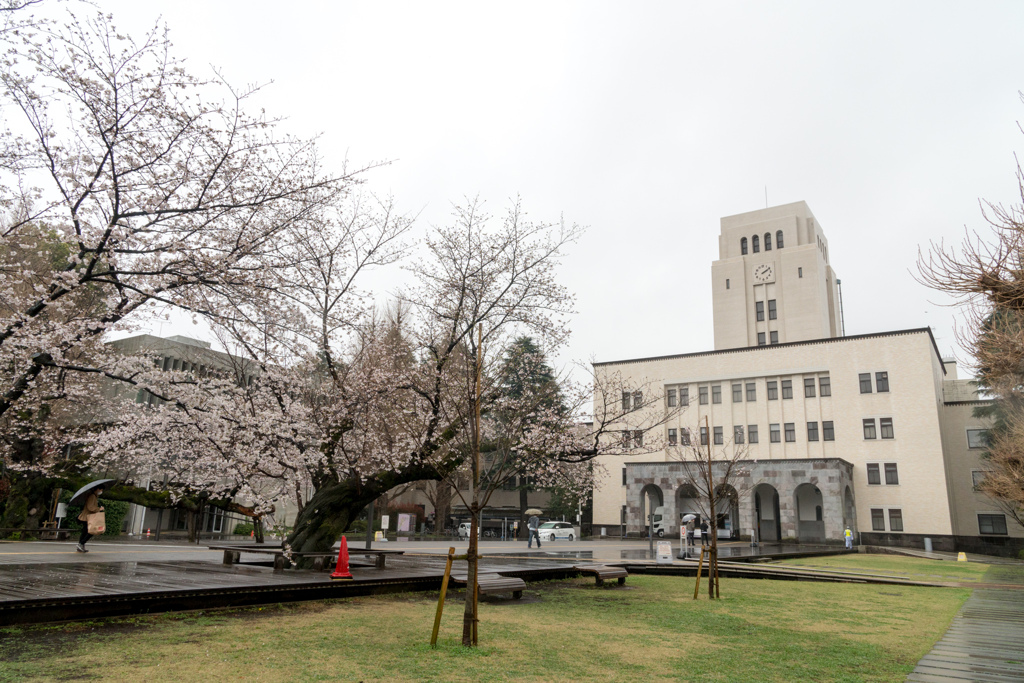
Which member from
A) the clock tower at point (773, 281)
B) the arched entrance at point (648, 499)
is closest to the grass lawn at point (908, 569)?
the arched entrance at point (648, 499)

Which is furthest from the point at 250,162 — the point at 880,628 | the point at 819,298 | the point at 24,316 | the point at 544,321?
the point at 819,298

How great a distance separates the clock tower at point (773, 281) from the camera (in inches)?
2267

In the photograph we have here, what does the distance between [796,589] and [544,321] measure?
954 centimetres

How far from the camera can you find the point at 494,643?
8.26 meters

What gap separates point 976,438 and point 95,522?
5450cm

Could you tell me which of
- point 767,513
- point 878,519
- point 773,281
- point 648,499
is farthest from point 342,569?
point 773,281

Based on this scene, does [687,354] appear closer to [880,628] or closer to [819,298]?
[819,298]

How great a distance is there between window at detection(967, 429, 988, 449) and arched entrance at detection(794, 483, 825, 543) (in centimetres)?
1175

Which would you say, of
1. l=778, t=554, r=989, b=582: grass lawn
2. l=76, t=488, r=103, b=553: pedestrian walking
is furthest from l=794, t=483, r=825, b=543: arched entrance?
l=76, t=488, r=103, b=553: pedestrian walking

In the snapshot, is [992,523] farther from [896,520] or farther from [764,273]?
[764,273]

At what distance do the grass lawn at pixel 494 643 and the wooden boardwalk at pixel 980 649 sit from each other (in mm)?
291

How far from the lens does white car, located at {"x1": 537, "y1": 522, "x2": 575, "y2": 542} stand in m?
46.6

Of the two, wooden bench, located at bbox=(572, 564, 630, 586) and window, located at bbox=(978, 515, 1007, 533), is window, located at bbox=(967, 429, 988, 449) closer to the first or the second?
window, located at bbox=(978, 515, 1007, 533)

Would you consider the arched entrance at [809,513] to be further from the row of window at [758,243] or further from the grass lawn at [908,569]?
the row of window at [758,243]
